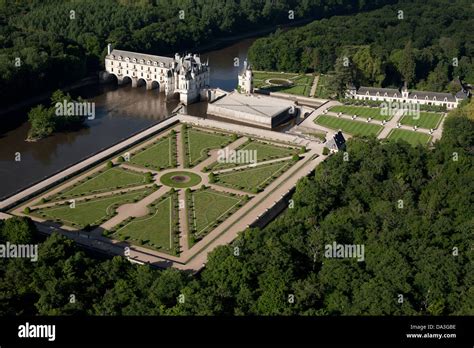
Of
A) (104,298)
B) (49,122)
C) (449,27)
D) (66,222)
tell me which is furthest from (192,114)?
(449,27)

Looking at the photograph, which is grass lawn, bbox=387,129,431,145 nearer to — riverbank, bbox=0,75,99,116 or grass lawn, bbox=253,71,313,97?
grass lawn, bbox=253,71,313,97

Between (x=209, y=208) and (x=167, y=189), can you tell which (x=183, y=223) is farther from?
(x=167, y=189)

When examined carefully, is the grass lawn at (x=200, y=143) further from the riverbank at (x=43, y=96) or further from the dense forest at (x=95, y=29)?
the dense forest at (x=95, y=29)

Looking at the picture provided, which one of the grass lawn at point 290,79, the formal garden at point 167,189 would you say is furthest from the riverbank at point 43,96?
the grass lawn at point 290,79

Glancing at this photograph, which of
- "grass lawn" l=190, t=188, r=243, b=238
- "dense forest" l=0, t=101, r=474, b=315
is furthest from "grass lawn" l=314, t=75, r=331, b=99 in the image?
"dense forest" l=0, t=101, r=474, b=315

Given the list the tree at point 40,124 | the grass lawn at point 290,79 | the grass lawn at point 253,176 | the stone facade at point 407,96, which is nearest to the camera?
the grass lawn at point 253,176

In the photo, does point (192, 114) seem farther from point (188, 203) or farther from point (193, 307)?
point (193, 307)
